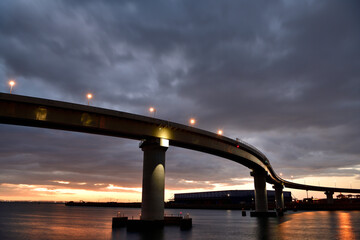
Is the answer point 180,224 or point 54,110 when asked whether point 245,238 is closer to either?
point 180,224

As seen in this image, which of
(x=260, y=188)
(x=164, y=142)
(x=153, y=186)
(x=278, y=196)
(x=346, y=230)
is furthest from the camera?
(x=278, y=196)

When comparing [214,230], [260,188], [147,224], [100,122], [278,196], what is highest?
[100,122]

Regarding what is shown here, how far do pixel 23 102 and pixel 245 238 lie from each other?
2797 centimetres

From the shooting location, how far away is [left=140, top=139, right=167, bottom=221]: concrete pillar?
117 ft

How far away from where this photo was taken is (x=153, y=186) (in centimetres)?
3591

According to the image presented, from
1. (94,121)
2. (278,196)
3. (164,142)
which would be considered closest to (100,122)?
(94,121)

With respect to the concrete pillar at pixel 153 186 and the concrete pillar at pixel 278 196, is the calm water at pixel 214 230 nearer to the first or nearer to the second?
the concrete pillar at pixel 153 186

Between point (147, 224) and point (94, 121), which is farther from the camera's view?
point (147, 224)

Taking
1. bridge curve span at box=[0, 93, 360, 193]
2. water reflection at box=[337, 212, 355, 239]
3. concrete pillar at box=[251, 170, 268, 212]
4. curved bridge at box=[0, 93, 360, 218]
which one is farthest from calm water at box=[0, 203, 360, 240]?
bridge curve span at box=[0, 93, 360, 193]

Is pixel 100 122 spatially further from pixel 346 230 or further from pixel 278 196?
pixel 278 196

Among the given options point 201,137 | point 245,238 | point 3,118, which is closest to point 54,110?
point 3,118

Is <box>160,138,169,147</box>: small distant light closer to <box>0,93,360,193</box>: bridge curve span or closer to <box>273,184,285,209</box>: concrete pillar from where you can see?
<box>0,93,360,193</box>: bridge curve span

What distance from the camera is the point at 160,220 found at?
118ft

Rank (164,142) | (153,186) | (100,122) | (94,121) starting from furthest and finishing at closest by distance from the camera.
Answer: (164,142) → (153,186) → (100,122) → (94,121)
